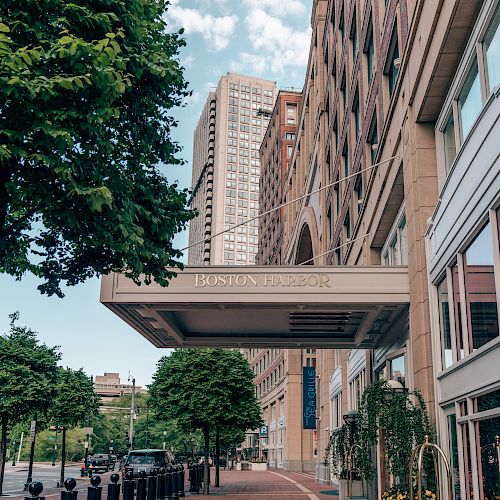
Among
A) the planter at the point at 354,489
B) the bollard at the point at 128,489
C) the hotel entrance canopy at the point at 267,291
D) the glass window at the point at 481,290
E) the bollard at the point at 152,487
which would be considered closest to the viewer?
the glass window at the point at 481,290

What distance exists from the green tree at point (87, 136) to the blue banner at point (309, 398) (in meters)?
39.1

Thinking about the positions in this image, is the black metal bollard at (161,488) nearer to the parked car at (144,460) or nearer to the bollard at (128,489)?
the bollard at (128,489)

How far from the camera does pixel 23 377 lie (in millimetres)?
27922

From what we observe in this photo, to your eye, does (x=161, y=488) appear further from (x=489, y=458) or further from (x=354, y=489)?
(x=489, y=458)

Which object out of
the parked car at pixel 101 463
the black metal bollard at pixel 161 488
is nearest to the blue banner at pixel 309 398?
the parked car at pixel 101 463

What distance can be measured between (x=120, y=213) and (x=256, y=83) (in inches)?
7014

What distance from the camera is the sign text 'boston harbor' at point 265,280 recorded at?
1620 cm

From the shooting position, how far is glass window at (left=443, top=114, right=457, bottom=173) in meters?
13.6

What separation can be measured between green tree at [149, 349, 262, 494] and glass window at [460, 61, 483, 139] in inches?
793

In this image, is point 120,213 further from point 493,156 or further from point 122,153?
point 493,156

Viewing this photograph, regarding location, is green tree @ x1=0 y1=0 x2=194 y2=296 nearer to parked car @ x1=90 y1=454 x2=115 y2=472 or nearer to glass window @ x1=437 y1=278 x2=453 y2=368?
glass window @ x1=437 y1=278 x2=453 y2=368

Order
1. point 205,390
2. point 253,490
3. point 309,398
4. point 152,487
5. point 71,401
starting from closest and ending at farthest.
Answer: point 152,487, point 205,390, point 253,490, point 71,401, point 309,398

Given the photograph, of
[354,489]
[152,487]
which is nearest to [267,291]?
[152,487]

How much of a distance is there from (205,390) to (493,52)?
22378 mm
